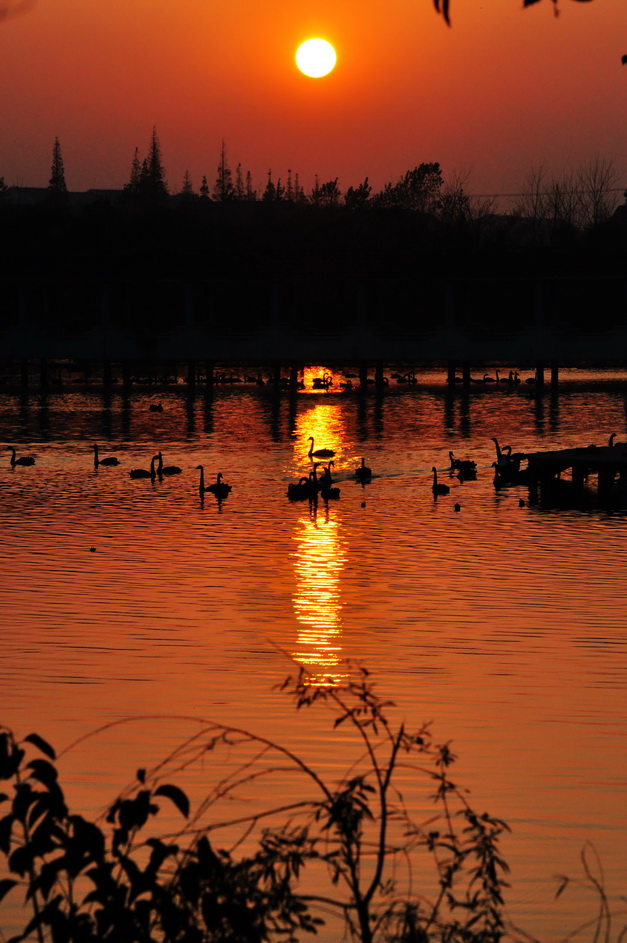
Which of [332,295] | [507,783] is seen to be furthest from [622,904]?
[332,295]

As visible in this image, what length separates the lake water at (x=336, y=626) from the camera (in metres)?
13.4

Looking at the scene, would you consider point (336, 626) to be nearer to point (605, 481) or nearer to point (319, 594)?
point (319, 594)

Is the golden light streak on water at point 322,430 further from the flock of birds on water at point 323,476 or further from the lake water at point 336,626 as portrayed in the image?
the flock of birds on water at point 323,476

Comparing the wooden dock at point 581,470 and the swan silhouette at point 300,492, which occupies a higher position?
the wooden dock at point 581,470

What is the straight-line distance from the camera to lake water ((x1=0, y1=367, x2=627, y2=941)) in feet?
44.0

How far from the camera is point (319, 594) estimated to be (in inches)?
955

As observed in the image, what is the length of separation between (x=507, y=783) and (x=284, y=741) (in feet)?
7.89

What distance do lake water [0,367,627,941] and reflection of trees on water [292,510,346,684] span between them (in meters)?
0.08

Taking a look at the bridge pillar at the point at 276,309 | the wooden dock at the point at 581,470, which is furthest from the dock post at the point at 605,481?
the bridge pillar at the point at 276,309

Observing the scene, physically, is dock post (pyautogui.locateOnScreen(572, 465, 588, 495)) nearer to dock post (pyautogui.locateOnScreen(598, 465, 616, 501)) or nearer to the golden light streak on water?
dock post (pyautogui.locateOnScreen(598, 465, 616, 501))

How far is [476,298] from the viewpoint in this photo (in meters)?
95.4

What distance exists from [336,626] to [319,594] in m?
2.97

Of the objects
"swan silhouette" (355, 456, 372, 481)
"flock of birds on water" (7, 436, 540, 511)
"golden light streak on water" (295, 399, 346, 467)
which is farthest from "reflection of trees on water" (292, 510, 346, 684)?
"golden light streak on water" (295, 399, 346, 467)

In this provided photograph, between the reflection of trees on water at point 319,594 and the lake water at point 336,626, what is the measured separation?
8 centimetres
